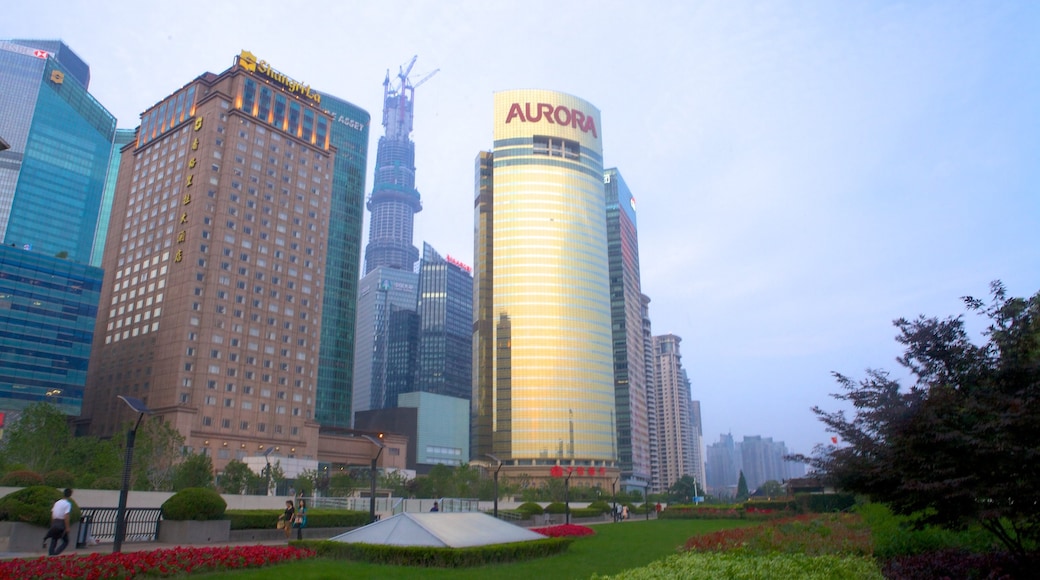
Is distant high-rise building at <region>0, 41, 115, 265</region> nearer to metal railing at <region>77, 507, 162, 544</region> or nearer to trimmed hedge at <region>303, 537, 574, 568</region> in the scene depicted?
metal railing at <region>77, 507, 162, 544</region>

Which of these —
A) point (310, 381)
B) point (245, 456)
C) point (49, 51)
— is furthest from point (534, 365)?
point (49, 51)

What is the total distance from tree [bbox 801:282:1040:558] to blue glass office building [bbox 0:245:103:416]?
117 metres

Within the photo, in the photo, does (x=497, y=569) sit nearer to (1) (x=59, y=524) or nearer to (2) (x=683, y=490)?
(1) (x=59, y=524)

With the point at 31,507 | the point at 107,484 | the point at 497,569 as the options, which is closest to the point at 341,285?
the point at 107,484

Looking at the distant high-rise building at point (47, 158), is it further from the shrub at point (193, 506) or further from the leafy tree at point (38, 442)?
the shrub at point (193, 506)

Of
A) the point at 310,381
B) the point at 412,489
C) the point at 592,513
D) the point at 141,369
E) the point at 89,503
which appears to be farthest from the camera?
the point at 310,381

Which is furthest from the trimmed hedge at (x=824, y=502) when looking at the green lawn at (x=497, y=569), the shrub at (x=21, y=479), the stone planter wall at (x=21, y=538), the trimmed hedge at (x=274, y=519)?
the shrub at (x=21, y=479)

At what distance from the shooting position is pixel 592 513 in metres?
70.6

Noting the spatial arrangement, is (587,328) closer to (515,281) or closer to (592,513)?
(515,281)

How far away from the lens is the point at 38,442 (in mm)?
59375

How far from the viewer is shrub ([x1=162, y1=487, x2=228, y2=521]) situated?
90.6 ft

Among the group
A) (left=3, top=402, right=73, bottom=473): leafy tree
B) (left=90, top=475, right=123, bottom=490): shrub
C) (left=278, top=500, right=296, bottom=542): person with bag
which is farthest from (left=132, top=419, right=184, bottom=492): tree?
(left=278, top=500, right=296, bottom=542): person with bag

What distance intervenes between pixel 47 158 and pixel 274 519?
16807cm

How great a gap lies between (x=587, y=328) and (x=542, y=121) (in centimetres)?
5138
